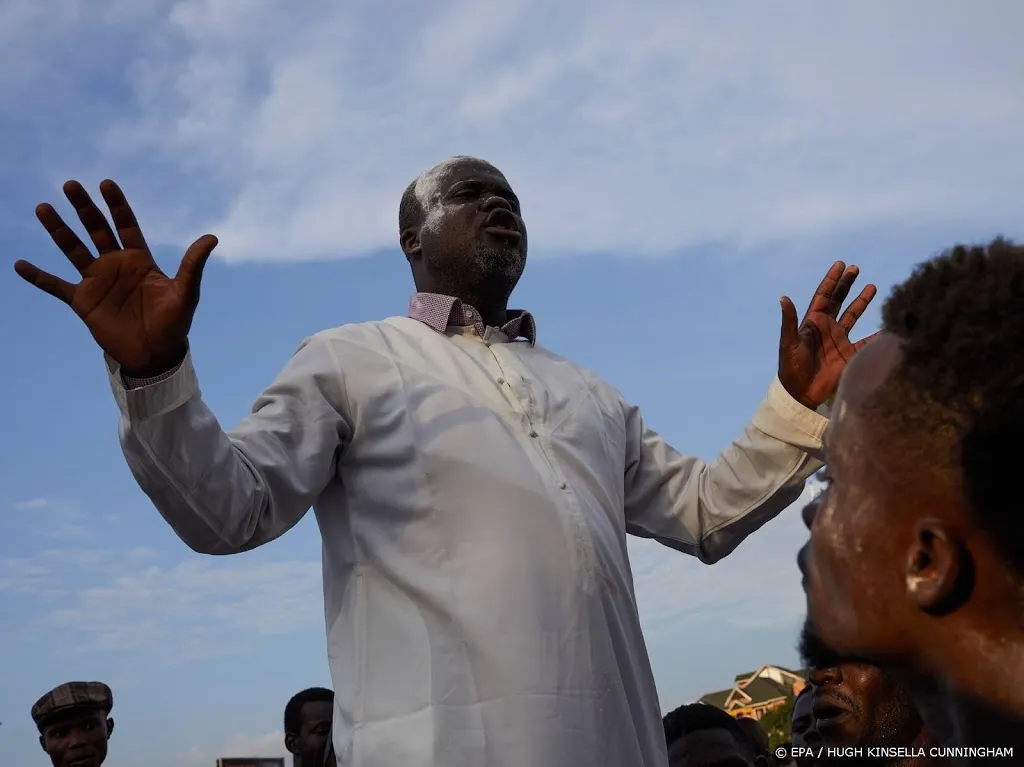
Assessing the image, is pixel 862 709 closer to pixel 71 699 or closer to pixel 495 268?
pixel 495 268

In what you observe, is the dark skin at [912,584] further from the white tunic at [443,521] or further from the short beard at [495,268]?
the short beard at [495,268]

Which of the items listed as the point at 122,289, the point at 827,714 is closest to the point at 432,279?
the point at 122,289

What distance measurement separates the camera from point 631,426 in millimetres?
4203

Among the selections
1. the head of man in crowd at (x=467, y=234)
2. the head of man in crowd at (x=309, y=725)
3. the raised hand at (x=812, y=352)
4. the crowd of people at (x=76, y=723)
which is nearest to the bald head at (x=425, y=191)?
the head of man in crowd at (x=467, y=234)

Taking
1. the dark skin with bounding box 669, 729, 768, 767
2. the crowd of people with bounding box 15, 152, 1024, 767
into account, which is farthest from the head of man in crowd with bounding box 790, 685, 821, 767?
the dark skin with bounding box 669, 729, 768, 767

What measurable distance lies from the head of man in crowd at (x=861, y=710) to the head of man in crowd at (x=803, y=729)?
56 centimetres

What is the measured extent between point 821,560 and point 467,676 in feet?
4.81

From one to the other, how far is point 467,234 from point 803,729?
2601mm

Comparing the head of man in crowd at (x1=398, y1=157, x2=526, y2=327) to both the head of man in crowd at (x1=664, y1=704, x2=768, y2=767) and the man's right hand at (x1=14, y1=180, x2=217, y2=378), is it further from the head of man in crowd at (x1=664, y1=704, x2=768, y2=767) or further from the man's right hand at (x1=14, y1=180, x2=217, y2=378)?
the head of man in crowd at (x1=664, y1=704, x2=768, y2=767)

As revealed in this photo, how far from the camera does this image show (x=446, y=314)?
3.90 metres

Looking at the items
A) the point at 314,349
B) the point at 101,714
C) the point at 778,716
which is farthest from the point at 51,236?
the point at 778,716

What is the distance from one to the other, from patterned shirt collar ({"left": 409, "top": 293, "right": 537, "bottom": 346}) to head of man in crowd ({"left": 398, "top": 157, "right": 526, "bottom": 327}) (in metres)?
0.09

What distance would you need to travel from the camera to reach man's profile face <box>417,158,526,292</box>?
4.04m

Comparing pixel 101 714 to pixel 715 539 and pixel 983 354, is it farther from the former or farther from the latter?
pixel 983 354
